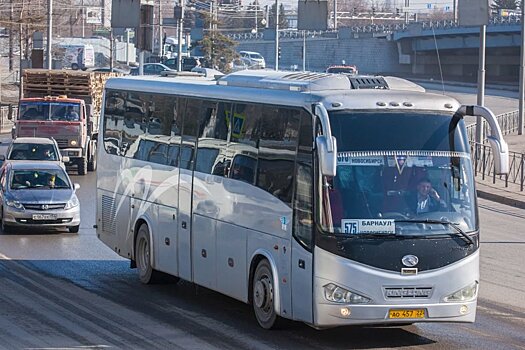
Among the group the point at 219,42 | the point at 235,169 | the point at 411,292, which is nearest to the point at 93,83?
the point at 235,169

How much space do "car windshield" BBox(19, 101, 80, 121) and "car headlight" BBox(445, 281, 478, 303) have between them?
28.4 metres

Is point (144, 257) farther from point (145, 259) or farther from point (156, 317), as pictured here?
point (156, 317)

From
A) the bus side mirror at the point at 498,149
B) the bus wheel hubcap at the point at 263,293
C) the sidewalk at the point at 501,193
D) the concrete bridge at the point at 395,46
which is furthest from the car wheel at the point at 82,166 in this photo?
the concrete bridge at the point at 395,46

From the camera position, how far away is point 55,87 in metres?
42.5

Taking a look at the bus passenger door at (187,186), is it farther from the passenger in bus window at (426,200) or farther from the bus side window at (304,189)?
the passenger in bus window at (426,200)

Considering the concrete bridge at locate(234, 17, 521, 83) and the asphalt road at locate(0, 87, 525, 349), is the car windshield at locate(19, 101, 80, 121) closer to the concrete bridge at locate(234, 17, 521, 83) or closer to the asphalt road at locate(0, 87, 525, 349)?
the asphalt road at locate(0, 87, 525, 349)

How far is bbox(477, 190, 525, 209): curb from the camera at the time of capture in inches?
1242

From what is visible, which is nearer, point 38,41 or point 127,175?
point 127,175

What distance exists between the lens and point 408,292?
12031 millimetres

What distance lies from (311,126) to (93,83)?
104ft

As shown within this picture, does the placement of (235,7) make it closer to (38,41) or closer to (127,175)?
(38,41)

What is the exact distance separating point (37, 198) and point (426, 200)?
542 inches

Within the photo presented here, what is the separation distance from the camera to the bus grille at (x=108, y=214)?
727 inches

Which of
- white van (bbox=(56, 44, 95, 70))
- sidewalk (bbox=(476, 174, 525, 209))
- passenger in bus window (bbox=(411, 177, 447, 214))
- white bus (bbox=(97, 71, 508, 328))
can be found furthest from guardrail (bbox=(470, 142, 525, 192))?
white van (bbox=(56, 44, 95, 70))
